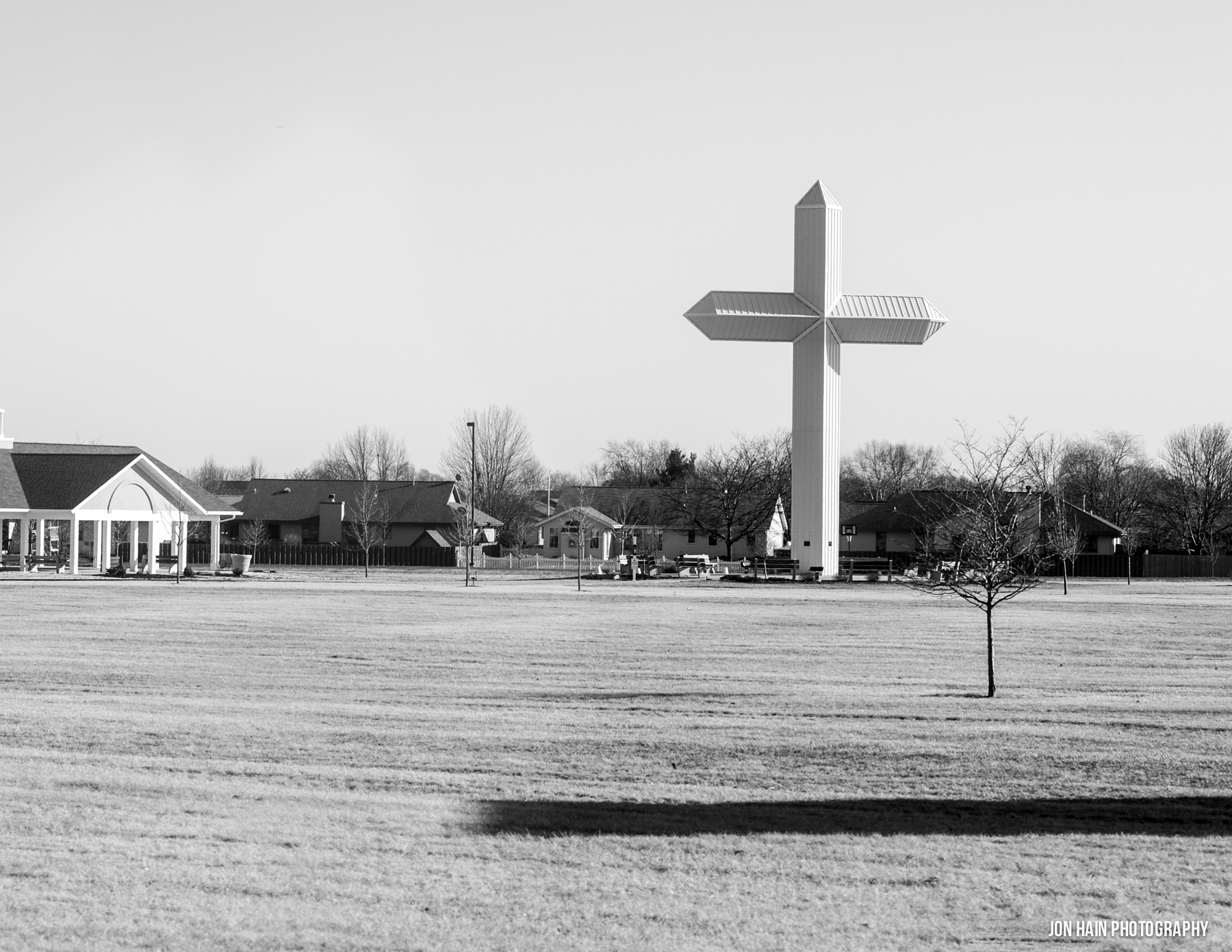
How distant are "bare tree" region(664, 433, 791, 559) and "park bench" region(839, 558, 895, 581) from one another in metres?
31.9

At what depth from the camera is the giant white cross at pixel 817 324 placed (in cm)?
5500

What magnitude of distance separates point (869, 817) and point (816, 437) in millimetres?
44776

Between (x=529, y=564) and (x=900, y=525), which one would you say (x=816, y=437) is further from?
(x=900, y=525)

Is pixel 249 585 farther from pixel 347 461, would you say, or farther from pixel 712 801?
pixel 347 461

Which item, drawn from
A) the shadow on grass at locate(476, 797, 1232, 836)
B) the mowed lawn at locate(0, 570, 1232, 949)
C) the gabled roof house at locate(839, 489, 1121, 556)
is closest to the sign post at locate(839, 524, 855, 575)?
the gabled roof house at locate(839, 489, 1121, 556)

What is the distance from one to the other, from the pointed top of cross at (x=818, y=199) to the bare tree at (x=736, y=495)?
41051 mm

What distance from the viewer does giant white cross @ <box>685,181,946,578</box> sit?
180 feet

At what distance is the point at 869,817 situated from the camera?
11.5 metres

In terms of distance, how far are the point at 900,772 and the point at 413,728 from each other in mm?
5628

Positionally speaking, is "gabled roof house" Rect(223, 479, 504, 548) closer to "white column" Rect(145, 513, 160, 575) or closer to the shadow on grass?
"white column" Rect(145, 513, 160, 575)

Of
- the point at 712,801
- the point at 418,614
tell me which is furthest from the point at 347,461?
the point at 712,801

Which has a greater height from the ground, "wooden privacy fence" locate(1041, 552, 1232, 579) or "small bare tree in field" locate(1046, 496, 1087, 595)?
"small bare tree in field" locate(1046, 496, 1087, 595)

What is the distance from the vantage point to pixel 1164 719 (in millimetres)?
16750

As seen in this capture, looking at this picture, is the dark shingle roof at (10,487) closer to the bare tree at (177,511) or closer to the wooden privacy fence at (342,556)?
the bare tree at (177,511)
